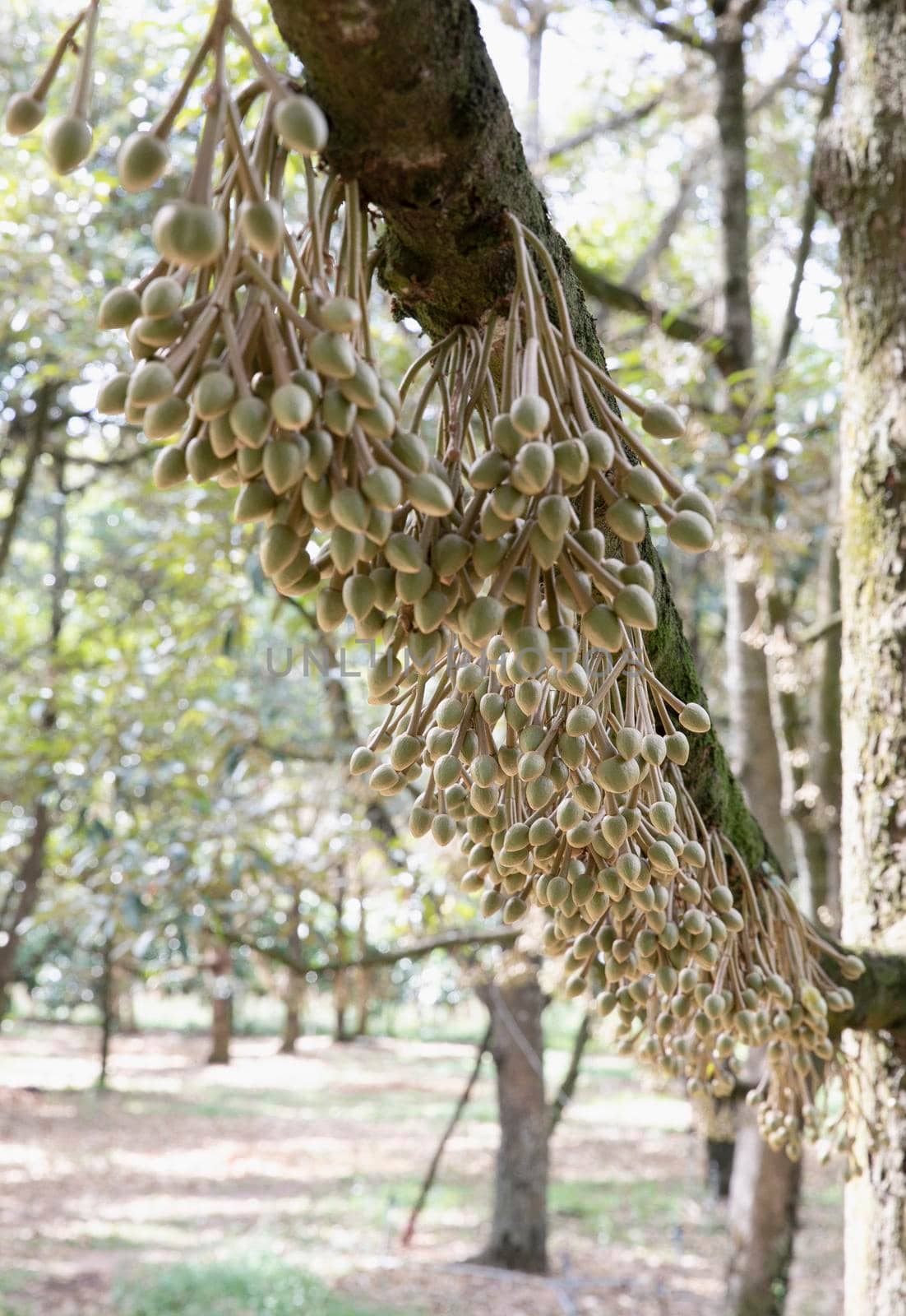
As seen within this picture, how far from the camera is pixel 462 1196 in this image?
11320 mm

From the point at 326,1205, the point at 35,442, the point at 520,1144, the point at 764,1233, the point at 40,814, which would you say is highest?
the point at 35,442

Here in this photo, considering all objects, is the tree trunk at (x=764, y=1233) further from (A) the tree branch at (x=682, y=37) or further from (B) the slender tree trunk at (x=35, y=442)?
(B) the slender tree trunk at (x=35, y=442)

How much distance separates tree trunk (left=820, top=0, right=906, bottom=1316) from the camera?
6.49 ft

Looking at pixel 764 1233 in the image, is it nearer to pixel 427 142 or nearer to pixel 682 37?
pixel 427 142

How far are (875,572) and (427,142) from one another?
1.58 m

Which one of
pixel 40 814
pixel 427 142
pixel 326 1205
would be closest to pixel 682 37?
pixel 427 142

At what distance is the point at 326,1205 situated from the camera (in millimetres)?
10820

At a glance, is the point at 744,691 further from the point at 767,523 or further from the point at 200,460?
the point at 200,460

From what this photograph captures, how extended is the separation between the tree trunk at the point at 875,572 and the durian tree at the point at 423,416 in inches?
39.4

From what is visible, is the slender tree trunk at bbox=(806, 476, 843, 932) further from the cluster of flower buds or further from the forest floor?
the cluster of flower buds

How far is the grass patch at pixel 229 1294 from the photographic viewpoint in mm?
7234

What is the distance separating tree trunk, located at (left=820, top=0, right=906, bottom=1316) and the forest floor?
Answer: 2.29m

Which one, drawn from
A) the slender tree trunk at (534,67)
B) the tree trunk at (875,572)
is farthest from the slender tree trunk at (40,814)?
the tree trunk at (875,572)

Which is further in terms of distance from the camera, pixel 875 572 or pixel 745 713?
pixel 745 713
